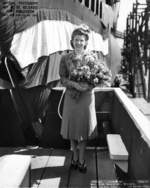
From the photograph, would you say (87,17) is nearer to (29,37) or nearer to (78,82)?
(29,37)

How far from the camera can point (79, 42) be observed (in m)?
4.13

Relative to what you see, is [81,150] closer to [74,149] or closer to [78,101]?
[74,149]

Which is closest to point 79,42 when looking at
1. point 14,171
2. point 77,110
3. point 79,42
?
point 79,42

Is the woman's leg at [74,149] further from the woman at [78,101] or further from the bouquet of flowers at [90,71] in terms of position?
the bouquet of flowers at [90,71]

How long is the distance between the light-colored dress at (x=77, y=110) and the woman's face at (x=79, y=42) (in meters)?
0.11

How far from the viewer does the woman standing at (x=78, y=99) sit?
13.6 ft

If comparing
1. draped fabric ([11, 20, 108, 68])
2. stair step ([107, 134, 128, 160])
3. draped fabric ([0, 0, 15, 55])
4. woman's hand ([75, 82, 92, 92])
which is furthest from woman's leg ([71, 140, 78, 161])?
draped fabric ([0, 0, 15, 55])

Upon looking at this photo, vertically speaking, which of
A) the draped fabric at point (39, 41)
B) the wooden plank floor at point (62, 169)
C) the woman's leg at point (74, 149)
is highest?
the draped fabric at point (39, 41)

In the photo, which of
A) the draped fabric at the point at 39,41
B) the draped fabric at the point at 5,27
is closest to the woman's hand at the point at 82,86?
the draped fabric at the point at 39,41

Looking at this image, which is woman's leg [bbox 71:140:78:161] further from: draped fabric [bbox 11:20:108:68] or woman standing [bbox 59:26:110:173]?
draped fabric [bbox 11:20:108:68]

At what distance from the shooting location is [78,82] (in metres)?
4.18

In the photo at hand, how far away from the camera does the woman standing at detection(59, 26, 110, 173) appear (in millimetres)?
4156

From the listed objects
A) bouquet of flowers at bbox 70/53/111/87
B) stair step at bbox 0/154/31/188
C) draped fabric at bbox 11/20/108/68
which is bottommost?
stair step at bbox 0/154/31/188

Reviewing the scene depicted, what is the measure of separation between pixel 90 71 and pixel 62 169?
1.24 m
